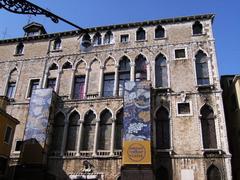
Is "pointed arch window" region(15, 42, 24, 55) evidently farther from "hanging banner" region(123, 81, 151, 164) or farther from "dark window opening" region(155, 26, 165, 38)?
"dark window opening" region(155, 26, 165, 38)

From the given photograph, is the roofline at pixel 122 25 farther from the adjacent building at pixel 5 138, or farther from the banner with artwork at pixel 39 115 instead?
the adjacent building at pixel 5 138

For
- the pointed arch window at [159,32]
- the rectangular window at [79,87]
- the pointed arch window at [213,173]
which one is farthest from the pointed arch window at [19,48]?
the pointed arch window at [213,173]

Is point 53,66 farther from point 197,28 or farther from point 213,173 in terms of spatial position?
point 213,173

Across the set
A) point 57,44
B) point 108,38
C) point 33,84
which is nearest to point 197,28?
point 108,38

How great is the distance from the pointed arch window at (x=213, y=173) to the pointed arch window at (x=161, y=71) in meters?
6.22

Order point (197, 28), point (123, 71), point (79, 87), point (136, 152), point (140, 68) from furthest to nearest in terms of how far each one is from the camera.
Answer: point (197, 28) → point (79, 87) → point (123, 71) → point (140, 68) → point (136, 152)

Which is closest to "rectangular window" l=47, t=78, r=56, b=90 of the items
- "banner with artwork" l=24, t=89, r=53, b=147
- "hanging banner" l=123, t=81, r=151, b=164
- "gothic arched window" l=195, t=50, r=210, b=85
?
"banner with artwork" l=24, t=89, r=53, b=147

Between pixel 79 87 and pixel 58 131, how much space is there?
3.62 m

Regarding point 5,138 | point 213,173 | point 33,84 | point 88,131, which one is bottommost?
point 213,173

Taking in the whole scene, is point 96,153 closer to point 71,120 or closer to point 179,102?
point 71,120

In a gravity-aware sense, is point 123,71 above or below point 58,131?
above

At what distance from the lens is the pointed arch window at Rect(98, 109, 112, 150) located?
19.5 meters

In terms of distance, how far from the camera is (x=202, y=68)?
818 inches

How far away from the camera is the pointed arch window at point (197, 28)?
22166 millimetres
